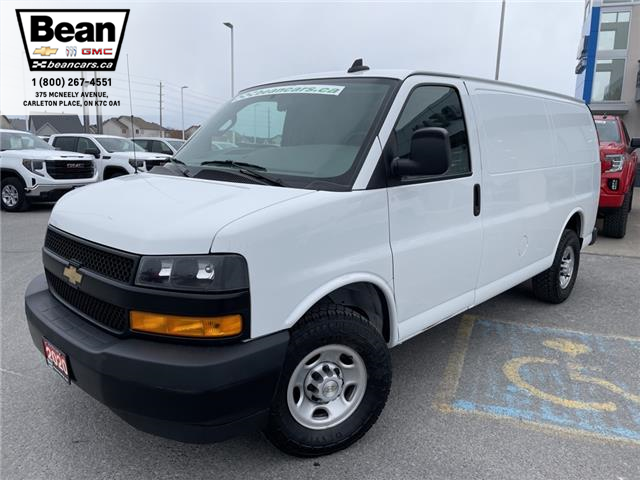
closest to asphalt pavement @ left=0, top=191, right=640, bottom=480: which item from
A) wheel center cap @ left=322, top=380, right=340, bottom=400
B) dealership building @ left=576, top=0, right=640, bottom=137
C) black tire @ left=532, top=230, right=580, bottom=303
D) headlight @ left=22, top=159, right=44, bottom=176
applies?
wheel center cap @ left=322, top=380, right=340, bottom=400

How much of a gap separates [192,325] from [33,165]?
11.1 metres

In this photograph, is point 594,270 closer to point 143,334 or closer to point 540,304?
point 540,304

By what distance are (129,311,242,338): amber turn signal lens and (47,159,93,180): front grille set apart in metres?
10.9

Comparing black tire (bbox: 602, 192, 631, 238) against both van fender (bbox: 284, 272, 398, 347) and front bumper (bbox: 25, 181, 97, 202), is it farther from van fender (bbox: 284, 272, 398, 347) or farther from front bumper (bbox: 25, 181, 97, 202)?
front bumper (bbox: 25, 181, 97, 202)

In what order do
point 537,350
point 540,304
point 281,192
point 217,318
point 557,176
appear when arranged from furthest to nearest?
point 540,304
point 557,176
point 537,350
point 281,192
point 217,318

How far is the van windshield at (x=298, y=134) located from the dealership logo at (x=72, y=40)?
29.1 ft

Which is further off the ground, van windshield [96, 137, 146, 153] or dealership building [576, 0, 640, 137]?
dealership building [576, 0, 640, 137]

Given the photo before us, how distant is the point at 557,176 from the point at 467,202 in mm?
1733

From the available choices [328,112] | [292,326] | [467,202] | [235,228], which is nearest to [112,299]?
[235,228]

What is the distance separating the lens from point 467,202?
3424mm

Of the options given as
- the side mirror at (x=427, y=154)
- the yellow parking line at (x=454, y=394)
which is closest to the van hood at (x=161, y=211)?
the side mirror at (x=427, y=154)

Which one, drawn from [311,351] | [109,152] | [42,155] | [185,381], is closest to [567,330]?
[311,351]

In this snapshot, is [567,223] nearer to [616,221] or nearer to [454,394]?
[454,394]

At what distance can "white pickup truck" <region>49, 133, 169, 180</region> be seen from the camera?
1294 centimetres
